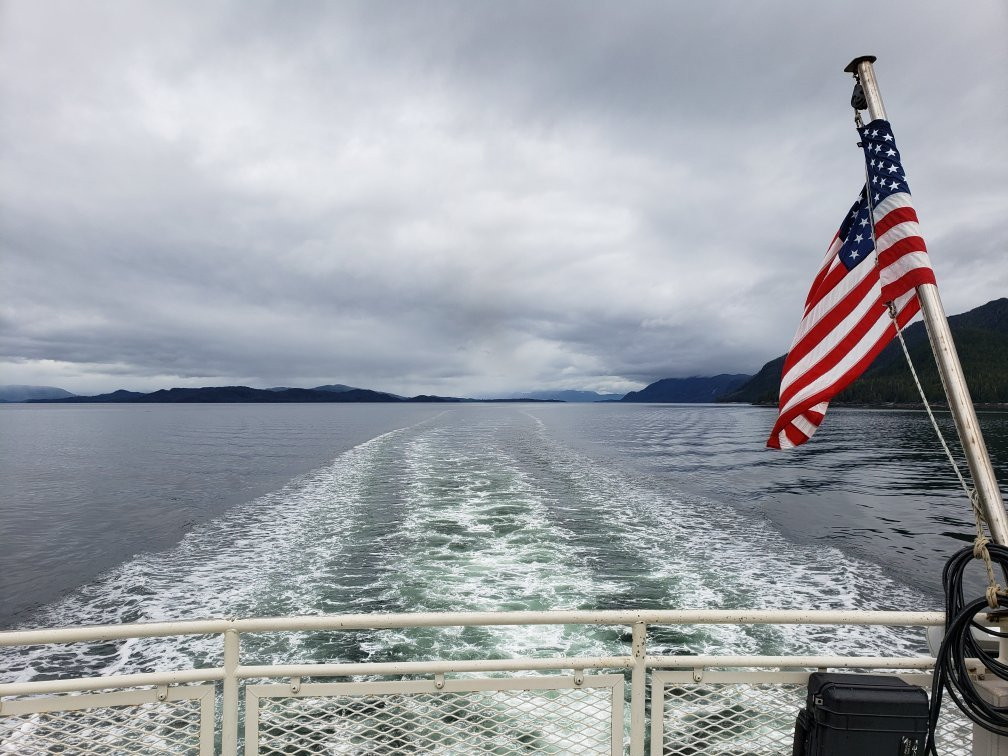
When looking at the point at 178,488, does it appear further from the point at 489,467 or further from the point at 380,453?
the point at 489,467

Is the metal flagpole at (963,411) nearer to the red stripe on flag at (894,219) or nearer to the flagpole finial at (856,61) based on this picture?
the red stripe on flag at (894,219)

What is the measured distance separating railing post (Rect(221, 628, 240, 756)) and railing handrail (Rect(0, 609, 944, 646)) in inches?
2.4

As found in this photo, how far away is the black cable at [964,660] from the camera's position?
263cm

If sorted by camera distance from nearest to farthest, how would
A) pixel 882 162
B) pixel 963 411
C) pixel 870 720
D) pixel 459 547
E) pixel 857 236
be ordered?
pixel 870 720, pixel 963 411, pixel 882 162, pixel 857 236, pixel 459 547

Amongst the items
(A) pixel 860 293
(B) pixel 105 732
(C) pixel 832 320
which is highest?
(A) pixel 860 293

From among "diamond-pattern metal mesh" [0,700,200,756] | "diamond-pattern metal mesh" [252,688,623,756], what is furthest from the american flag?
"diamond-pattern metal mesh" [0,700,200,756]

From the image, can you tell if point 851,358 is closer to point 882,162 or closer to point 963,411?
point 963,411

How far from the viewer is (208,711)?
259 centimetres

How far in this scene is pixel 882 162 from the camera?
3604mm

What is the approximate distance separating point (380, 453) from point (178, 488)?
1137 centimetres

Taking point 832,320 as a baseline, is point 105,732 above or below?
below

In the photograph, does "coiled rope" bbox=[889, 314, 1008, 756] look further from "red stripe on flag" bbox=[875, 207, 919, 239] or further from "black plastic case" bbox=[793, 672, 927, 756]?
"red stripe on flag" bbox=[875, 207, 919, 239]

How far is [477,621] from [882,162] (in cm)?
393

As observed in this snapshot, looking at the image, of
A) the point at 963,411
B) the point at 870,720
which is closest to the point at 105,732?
the point at 870,720
